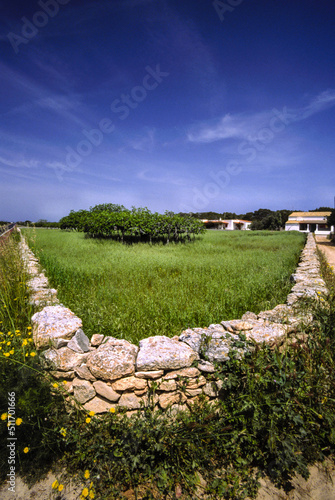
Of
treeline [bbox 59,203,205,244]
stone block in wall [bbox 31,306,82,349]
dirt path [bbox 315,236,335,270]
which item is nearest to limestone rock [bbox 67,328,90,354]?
stone block in wall [bbox 31,306,82,349]

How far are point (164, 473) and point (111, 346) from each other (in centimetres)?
111

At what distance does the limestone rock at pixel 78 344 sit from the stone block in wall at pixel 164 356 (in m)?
0.63

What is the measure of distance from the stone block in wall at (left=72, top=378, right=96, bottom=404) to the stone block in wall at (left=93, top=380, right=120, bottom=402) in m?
0.08

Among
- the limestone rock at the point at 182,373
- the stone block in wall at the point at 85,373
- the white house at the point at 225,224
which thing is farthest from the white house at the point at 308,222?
the stone block in wall at the point at 85,373

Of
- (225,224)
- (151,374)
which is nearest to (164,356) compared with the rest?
(151,374)

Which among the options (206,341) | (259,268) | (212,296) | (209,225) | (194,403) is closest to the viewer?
(194,403)

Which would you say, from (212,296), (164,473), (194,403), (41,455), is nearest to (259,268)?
(212,296)

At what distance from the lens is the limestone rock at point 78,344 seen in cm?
243

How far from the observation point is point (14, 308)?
125 inches

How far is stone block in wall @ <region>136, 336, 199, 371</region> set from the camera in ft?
7.27

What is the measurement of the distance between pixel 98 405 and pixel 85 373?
35 centimetres

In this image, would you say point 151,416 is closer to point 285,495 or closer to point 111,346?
point 111,346

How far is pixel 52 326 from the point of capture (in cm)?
259

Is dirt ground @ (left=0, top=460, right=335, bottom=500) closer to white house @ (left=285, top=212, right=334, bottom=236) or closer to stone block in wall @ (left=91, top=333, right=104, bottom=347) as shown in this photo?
stone block in wall @ (left=91, top=333, right=104, bottom=347)
